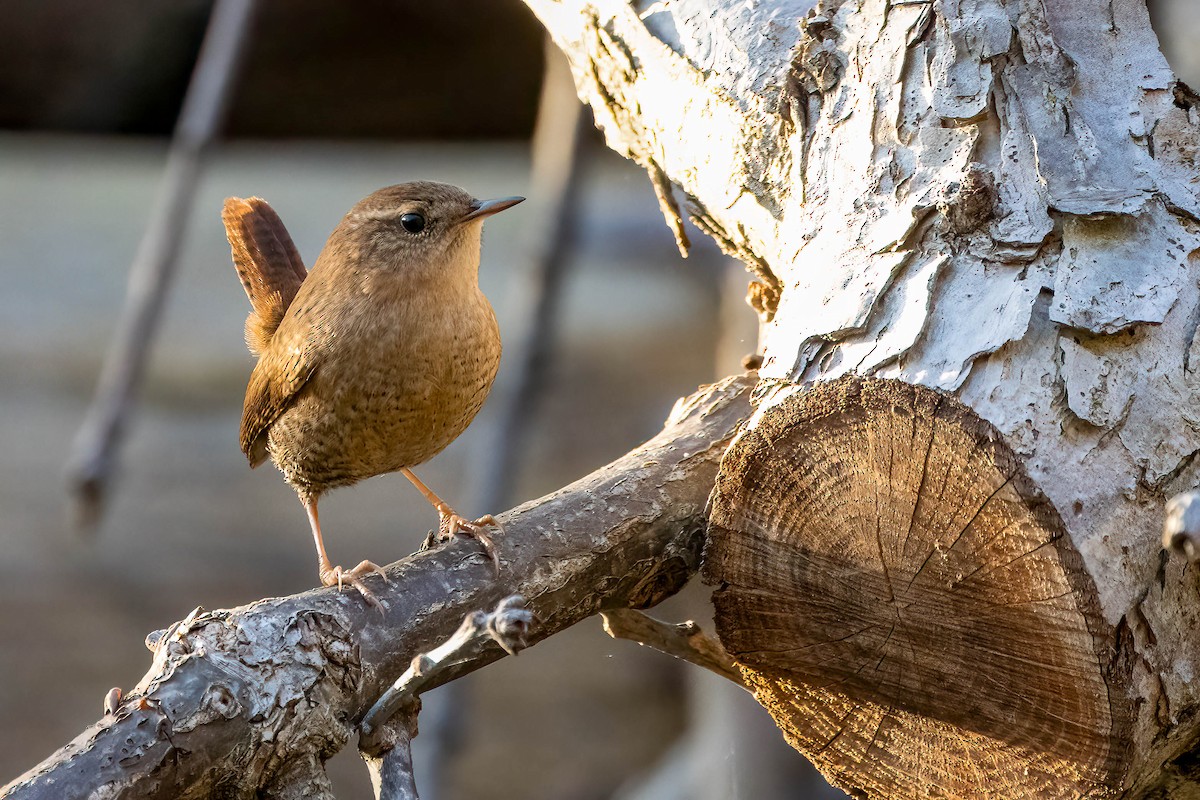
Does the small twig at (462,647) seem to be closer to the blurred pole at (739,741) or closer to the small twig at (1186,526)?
the small twig at (1186,526)

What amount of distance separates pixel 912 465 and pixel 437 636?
85 cm

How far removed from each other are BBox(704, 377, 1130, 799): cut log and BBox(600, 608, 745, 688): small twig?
0.76ft

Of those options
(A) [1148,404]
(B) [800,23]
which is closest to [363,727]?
(A) [1148,404]

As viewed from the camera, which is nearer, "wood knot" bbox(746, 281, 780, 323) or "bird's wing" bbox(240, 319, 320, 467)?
"bird's wing" bbox(240, 319, 320, 467)

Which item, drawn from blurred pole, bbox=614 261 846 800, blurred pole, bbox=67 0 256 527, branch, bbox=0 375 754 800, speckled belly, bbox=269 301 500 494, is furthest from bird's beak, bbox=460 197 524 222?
blurred pole, bbox=67 0 256 527

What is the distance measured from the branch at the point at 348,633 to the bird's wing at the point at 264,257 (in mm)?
1155

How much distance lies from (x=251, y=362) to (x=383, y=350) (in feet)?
21.9

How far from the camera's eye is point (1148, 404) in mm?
1907

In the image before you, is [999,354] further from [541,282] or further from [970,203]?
[541,282]

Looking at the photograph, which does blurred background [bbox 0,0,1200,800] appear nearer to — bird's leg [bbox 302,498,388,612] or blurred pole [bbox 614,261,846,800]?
blurred pole [bbox 614,261,846,800]

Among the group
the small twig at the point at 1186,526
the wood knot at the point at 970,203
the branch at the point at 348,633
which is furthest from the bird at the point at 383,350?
the small twig at the point at 1186,526

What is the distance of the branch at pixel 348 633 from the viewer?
1708 millimetres

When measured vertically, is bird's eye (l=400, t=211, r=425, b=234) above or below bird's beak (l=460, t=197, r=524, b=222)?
below

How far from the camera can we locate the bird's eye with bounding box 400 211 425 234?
269cm
